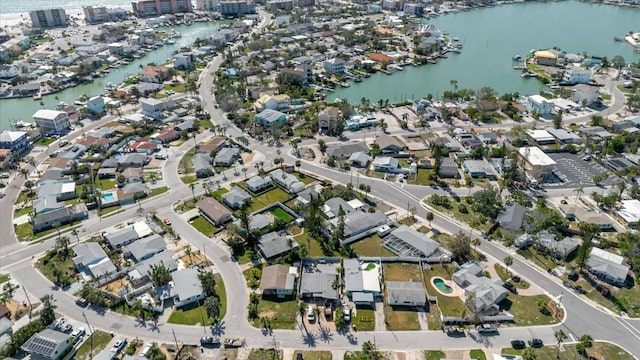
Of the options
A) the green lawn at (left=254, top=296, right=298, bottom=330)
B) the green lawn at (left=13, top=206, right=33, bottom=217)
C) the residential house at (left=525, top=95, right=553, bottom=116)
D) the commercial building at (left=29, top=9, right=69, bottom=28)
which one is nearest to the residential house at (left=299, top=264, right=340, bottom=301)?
the green lawn at (left=254, top=296, right=298, bottom=330)

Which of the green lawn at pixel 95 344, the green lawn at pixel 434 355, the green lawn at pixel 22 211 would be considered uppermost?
the green lawn at pixel 22 211

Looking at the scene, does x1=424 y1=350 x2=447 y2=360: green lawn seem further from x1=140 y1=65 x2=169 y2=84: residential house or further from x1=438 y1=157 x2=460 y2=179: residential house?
x1=140 y1=65 x2=169 y2=84: residential house

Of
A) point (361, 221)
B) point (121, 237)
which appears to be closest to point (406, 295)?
point (361, 221)

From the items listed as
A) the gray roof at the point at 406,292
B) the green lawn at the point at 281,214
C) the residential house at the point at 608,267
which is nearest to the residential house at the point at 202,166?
the green lawn at the point at 281,214

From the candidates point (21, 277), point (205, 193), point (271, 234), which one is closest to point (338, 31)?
point (205, 193)

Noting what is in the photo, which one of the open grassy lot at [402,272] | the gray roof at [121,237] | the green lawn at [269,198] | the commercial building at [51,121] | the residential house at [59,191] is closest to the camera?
the open grassy lot at [402,272]

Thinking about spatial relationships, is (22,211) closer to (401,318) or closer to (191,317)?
(191,317)

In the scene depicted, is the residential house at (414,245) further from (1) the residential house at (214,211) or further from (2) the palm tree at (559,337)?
(1) the residential house at (214,211)
